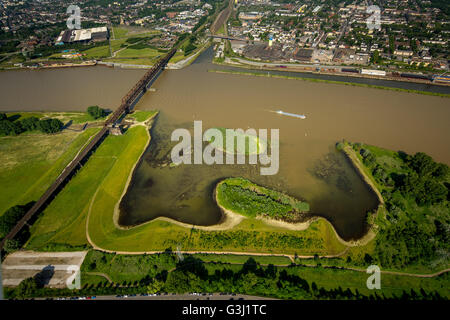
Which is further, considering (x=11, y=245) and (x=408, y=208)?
(x=408, y=208)

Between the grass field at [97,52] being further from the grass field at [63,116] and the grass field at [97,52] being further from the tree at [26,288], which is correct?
the tree at [26,288]

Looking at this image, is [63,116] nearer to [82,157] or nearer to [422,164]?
[82,157]

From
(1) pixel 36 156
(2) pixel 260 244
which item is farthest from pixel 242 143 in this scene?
(1) pixel 36 156

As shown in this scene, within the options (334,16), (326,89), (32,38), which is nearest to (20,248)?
(326,89)

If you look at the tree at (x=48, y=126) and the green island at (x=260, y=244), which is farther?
the tree at (x=48, y=126)

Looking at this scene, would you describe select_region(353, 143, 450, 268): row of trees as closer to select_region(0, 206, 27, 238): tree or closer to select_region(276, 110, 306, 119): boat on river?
select_region(276, 110, 306, 119): boat on river

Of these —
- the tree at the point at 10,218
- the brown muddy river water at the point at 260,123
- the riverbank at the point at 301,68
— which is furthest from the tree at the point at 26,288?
the riverbank at the point at 301,68
